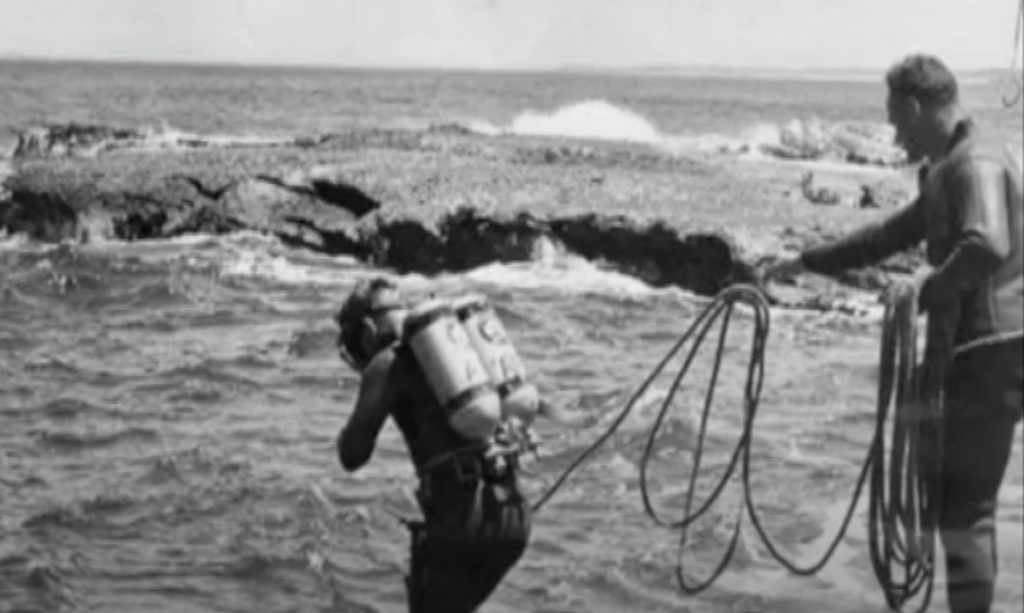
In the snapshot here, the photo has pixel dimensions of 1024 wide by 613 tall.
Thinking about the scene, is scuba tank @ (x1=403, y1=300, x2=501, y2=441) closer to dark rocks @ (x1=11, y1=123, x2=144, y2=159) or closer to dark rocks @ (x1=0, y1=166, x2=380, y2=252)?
dark rocks @ (x1=0, y1=166, x2=380, y2=252)

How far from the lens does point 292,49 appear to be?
3455 mm

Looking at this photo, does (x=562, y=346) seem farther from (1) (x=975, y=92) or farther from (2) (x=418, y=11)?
(1) (x=975, y=92)

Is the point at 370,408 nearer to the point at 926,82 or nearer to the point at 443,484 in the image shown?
the point at 443,484

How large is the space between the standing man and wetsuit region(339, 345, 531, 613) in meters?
0.72

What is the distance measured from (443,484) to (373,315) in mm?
275

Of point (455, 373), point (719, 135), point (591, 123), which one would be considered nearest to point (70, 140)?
point (591, 123)

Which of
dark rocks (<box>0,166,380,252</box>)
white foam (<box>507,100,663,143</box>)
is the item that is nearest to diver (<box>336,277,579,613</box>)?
dark rocks (<box>0,166,380,252</box>)

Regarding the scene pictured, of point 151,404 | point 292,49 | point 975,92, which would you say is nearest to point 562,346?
point 151,404

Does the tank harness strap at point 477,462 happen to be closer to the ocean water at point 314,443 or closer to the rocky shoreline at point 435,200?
the ocean water at point 314,443

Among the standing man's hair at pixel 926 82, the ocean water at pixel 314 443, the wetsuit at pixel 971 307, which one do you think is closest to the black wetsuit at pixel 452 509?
the wetsuit at pixel 971 307

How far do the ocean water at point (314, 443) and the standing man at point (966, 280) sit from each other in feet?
1.99

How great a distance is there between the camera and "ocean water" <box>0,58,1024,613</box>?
3.85 meters

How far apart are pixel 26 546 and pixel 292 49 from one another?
138cm

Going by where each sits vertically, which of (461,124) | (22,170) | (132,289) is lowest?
(132,289)
